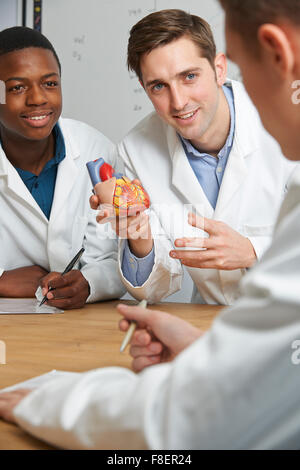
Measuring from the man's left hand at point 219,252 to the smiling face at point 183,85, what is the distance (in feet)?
1.10

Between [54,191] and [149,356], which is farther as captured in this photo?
[54,191]

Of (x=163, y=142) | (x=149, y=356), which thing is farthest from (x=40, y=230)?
(x=149, y=356)

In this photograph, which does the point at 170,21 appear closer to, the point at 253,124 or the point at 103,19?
the point at 253,124

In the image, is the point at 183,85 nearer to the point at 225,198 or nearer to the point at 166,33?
the point at 166,33

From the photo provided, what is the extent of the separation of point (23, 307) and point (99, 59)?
1388 mm

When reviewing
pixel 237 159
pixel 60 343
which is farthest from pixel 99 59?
pixel 60 343

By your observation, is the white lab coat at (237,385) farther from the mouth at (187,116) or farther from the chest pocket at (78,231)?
the chest pocket at (78,231)

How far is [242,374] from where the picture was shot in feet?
1.42

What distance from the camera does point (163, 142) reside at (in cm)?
166

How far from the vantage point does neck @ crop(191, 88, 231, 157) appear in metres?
1.56

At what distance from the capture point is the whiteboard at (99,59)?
2359mm

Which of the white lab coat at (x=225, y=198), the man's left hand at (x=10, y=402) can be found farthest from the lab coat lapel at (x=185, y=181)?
the man's left hand at (x=10, y=402)

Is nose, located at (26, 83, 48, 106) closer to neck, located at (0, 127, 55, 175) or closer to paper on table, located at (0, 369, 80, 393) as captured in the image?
neck, located at (0, 127, 55, 175)
